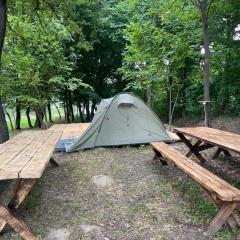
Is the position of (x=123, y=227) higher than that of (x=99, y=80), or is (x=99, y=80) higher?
(x=99, y=80)

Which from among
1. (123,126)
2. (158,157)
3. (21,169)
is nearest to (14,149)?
(21,169)

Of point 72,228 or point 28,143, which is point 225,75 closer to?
point 28,143

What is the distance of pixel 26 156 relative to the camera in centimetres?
358

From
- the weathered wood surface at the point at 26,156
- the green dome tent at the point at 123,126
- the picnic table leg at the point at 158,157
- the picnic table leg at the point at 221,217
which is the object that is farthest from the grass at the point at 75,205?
the green dome tent at the point at 123,126

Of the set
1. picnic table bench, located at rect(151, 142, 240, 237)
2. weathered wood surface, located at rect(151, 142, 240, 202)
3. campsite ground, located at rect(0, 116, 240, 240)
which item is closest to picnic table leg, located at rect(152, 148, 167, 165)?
campsite ground, located at rect(0, 116, 240, 240)

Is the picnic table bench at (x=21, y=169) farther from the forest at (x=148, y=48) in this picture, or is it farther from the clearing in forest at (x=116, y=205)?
the forest at (x=148, y=48)

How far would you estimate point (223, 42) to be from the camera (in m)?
9.27

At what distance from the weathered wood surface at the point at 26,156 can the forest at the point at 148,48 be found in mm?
2445

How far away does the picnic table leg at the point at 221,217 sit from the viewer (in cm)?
297

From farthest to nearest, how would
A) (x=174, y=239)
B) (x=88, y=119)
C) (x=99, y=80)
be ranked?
(x=88, y=119) → (x=99, y=80) → (x=174, y=239)

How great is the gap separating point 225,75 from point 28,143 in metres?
7.61

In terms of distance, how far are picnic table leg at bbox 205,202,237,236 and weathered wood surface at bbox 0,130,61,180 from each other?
65.2 inches

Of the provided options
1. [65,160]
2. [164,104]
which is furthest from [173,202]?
[164,104]

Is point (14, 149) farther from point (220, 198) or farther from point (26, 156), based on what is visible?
point (220, 198)
